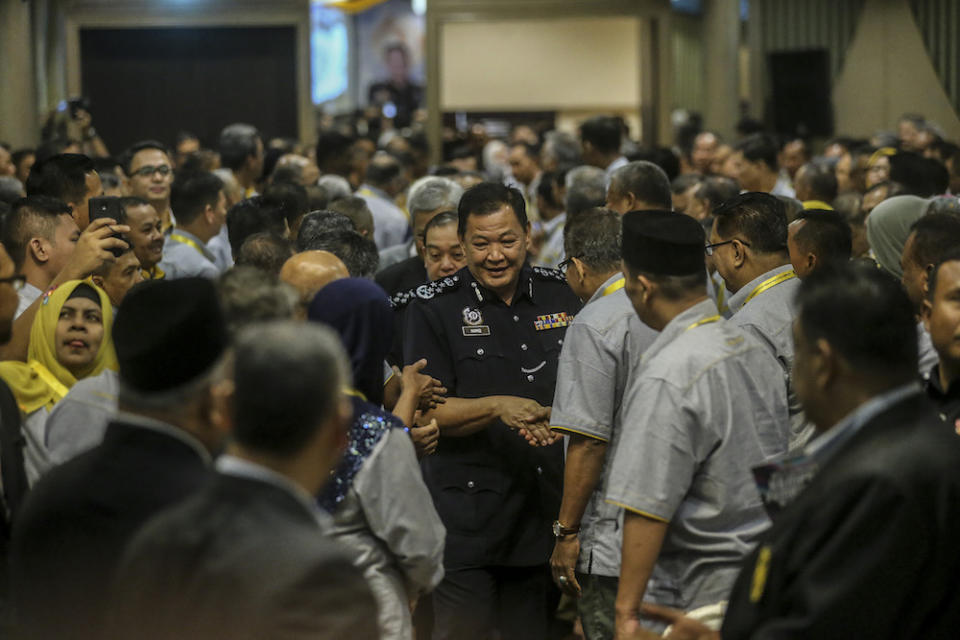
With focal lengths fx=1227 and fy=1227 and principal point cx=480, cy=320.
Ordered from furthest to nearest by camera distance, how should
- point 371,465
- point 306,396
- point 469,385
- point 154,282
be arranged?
point 469,385
point 371,465
point 154,282
point 306,396

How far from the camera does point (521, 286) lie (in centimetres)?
438

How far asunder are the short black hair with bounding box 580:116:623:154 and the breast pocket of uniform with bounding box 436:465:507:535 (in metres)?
4.41

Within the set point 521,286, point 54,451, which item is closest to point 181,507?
point 54,451

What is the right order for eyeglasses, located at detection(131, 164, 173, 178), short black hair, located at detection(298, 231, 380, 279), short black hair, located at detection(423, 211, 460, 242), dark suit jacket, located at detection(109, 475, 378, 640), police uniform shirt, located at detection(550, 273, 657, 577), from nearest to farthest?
dark suit jacket, located at detection(109, 475, 378, 640)
police uniform shirt, located at detection(550, 273, 657, 577)
short black hair, located at detection(298, 231, 380, 279)
short black hair, located at detection(423, 211, 460, 242)
eyeglasses, located at detection(131, 164, 173, 178)

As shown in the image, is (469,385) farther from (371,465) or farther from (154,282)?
(154,282)

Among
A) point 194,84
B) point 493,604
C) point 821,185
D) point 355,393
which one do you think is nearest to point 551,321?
point 493,604

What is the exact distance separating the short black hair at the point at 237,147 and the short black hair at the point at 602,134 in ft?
7.53

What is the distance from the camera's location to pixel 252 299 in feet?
9.24

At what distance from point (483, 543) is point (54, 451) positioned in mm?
1548

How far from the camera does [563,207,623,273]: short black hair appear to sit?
417 cm

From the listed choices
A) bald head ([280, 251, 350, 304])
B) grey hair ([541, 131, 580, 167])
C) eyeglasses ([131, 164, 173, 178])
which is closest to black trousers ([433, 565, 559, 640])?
bald head ([280, 251, 350, 304])

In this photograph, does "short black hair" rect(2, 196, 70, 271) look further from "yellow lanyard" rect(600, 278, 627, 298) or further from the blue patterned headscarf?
"yellow lanyard" rect(600, 278, 627, 298)

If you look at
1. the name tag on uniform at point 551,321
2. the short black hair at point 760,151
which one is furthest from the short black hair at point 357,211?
the short black hair at point 760,151

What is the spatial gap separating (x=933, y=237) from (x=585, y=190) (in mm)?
2913
